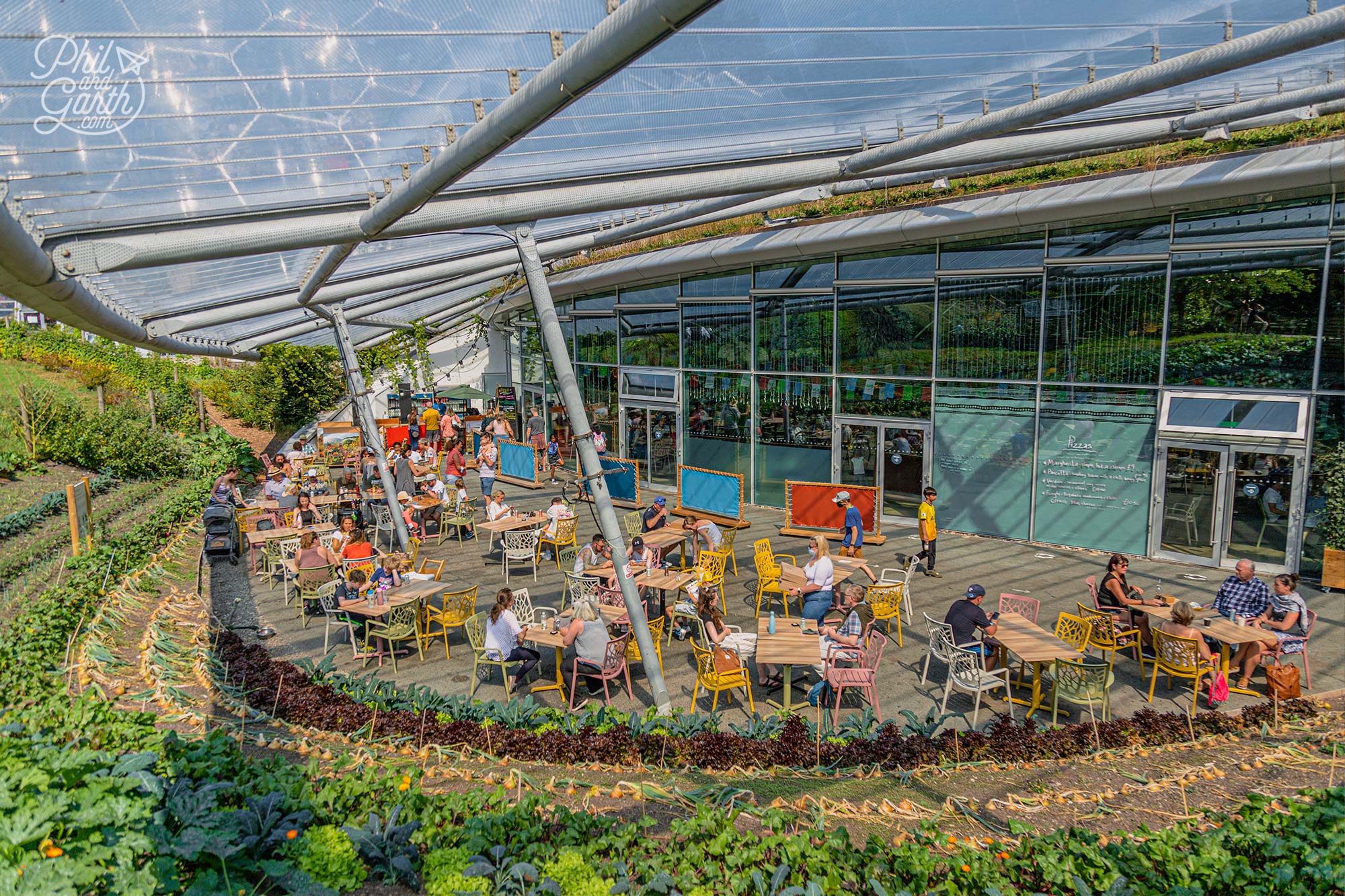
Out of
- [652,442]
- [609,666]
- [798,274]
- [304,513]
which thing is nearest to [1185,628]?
[609,666]

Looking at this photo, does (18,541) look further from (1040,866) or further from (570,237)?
(1040,866)

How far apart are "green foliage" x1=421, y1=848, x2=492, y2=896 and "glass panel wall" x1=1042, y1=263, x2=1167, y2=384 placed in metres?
12.1

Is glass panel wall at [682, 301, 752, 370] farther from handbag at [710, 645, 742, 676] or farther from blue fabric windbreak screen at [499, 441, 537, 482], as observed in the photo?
handbag at [710, 645, 742, 676]

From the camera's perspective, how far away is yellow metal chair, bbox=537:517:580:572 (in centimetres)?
1245

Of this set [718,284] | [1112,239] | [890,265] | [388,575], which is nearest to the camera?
[388,575]

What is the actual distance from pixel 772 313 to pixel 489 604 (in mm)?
9104

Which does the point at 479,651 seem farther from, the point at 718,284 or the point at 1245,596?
the point at 718,284

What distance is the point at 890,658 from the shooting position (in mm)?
8828

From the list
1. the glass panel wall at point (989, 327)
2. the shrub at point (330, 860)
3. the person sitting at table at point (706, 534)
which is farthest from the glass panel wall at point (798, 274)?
the shrub at point (330, 860)

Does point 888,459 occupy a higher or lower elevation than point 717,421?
lower

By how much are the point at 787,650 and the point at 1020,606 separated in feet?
9.93

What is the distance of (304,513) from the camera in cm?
1383

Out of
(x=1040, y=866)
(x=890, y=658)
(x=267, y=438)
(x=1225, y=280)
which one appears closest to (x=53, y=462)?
(x=267, y=438)


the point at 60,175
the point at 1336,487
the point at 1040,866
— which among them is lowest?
the point at 1040,866
